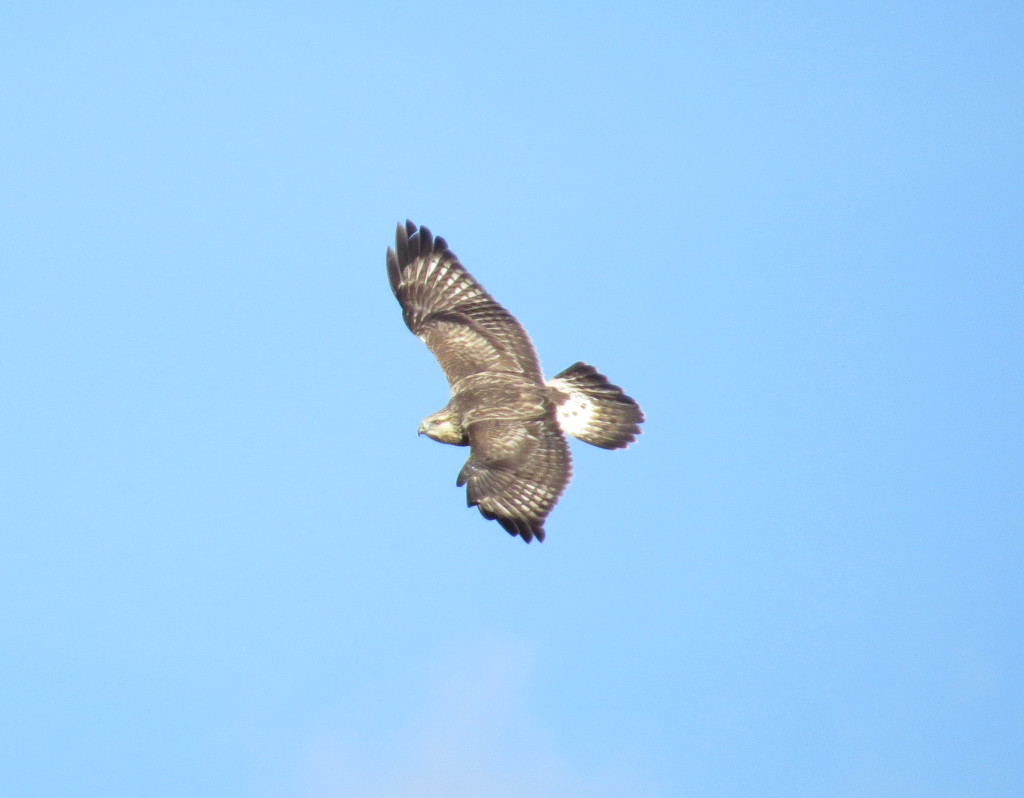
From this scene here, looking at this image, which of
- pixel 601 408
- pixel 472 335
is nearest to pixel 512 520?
pixel 601 408

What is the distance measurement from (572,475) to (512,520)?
2.36 feet

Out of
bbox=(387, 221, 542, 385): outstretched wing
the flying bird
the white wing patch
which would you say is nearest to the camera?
the flying bird

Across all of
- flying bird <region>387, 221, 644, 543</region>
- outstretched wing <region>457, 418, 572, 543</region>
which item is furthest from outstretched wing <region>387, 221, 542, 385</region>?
outstretched wing <region>457, 418, 572, 543</region>

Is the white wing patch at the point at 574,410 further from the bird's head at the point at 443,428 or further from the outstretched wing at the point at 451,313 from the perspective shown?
the bird's head at the point at 443,428

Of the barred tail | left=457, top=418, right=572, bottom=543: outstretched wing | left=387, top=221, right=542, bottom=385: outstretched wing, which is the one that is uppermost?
left=387, top=221, right=542, bottom=385: outstretched wing

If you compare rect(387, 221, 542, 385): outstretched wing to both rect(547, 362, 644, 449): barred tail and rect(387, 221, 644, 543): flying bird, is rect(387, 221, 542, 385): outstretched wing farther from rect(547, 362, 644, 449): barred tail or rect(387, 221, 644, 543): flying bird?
rect(547, 362, 644, 449): barred tail

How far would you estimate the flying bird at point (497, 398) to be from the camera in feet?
44.6

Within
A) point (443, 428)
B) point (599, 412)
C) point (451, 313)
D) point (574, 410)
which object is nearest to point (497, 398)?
point (443, 428)

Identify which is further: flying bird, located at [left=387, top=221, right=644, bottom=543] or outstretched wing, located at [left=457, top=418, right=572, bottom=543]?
flying bird, located at [left=387, top=221, right=644, bottom=543]

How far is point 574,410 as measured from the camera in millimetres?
14555

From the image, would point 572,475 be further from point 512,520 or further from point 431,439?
point 431,439

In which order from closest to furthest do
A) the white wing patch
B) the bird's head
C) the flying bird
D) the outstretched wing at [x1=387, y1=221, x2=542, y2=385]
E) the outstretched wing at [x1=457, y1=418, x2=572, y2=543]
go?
the outstretched wing at [x1=457, y1=418, x2=572, y2=543], the flying bird, the white wing patch, the bird's head, the outstretched wing at [x1=387, y1=221, x2=542, y2=385]

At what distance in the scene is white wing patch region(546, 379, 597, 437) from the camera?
1446 centimetres

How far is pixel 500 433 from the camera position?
46.1ft
